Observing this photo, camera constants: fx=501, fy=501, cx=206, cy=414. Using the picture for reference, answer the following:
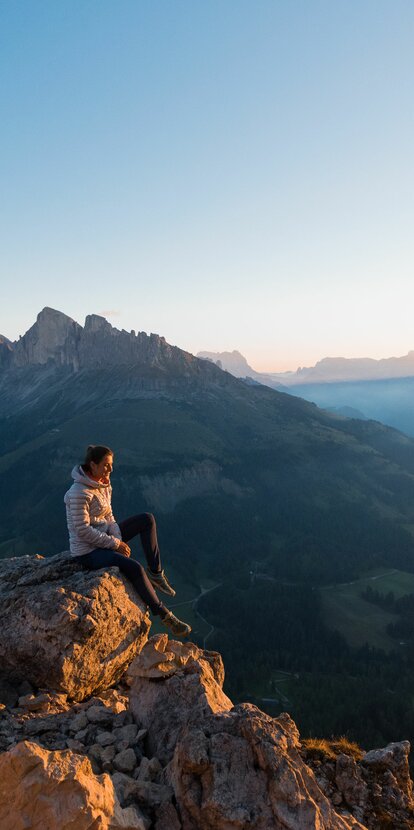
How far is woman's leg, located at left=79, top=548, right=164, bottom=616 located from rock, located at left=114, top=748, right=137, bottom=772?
535cm

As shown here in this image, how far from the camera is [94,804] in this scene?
345 inches

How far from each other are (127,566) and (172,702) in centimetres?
480

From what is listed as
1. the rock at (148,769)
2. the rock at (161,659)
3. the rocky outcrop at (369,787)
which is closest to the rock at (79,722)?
the rock at (161,659)

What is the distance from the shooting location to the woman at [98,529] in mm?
16375

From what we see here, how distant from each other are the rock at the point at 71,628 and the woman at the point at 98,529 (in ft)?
1.60

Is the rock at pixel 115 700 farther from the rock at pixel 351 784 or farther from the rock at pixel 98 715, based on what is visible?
the rock at pixel 351 784

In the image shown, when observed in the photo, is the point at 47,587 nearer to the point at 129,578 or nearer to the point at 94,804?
the point at 129,578

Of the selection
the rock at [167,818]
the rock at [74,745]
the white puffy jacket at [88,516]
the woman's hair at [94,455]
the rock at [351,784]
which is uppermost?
the woman's hair at [94,455]

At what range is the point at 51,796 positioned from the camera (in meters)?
8.60

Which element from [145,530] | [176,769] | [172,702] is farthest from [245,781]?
[145,530]

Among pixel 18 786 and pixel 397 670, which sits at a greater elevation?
pixel 18 786

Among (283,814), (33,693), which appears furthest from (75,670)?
(283,814)

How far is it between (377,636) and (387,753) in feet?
592

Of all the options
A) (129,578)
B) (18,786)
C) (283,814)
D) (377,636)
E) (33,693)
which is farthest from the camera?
(377,636)
